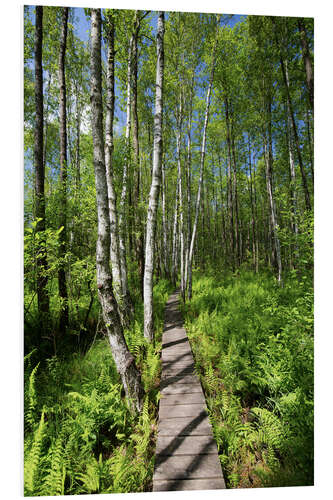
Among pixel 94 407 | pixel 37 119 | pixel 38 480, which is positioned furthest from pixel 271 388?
pixel 37 119

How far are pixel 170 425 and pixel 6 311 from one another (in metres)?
2.21

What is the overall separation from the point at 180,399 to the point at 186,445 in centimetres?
64

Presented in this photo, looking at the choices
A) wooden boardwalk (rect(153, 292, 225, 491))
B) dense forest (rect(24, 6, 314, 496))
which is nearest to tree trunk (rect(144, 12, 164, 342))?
dense forest (rect(24, 6, 314, 496))

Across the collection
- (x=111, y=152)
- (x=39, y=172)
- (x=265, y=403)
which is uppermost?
(x=111, y=152)

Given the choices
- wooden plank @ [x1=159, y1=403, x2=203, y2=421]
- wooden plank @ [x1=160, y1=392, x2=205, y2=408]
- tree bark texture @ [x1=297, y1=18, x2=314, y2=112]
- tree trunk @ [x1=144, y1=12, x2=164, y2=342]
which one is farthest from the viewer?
tree trunk @ [x1=144, y1=12, x2=164, y2=342]

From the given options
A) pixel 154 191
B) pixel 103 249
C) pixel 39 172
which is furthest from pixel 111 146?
pixel 103 249

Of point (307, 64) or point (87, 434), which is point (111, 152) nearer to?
point (307, 64)

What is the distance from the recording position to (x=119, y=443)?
235 centimetres

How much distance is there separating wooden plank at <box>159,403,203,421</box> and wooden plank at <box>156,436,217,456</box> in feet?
0.93

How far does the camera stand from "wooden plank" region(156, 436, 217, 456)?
1977 mm

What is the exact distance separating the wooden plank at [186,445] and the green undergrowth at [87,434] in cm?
17

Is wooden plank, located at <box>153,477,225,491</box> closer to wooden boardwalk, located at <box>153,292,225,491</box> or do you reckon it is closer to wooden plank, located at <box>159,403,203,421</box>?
wooden boardwalk, located at <box>153,292,225,491</box>

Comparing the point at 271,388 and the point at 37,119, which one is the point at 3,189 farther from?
the point at 271,388

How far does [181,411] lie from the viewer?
2480mm
